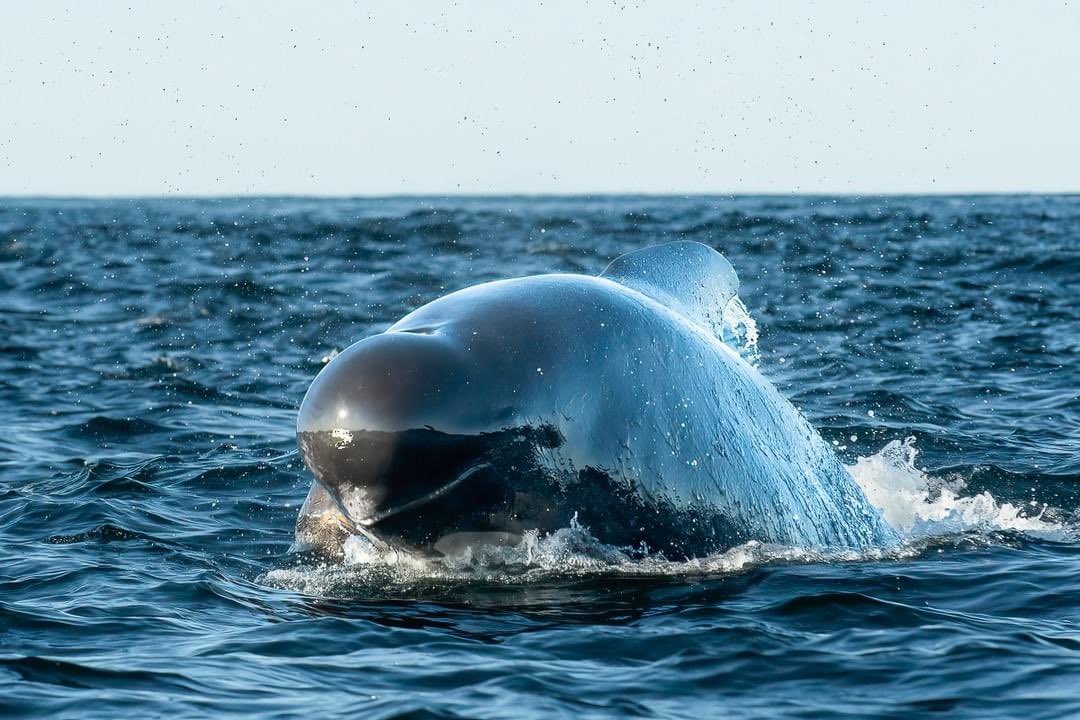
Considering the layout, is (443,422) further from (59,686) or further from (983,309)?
(983,309)

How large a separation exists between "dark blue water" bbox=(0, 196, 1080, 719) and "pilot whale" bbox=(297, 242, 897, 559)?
0.30 meters

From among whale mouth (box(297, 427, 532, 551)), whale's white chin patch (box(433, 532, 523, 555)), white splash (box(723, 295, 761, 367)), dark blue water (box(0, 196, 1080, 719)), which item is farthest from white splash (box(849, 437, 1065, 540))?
whale mouth (box(297, 427, 532, 551))

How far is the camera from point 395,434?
23.1ft

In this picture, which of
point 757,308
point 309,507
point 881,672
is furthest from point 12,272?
point 881,672

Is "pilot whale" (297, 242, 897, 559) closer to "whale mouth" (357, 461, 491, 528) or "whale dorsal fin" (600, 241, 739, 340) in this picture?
"whale mouth" (357, 461, 491, 528)

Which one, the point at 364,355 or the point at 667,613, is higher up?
the point at 364,355

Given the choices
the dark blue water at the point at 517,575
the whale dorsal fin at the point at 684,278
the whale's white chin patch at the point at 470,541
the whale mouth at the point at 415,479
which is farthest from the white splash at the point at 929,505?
the whale mouth at the point at 415,479

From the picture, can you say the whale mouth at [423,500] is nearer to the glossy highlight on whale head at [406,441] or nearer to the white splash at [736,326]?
the glossy highlight on whale head at [406,441]

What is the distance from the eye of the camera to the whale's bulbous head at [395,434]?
7047 millimetres

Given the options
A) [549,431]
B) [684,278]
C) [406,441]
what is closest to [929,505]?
[684,278]

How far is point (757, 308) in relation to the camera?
2941 cm

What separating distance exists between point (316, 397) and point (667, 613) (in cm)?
230

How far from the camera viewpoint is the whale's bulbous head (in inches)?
277

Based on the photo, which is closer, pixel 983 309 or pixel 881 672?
pixel 881 672
